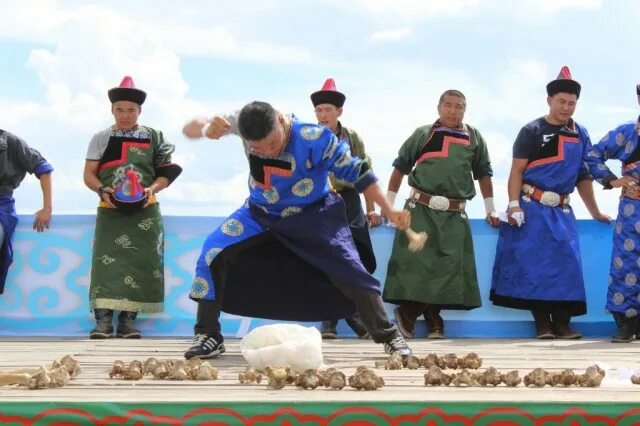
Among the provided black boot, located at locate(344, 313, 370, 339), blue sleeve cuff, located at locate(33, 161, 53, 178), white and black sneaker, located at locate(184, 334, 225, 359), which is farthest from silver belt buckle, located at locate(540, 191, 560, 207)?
blue sleeve cuff, located at locate(33, 161, 53, 178)

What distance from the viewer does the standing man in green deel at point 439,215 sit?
6324 millimetres

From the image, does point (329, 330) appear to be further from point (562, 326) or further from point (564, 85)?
point (564, 85)

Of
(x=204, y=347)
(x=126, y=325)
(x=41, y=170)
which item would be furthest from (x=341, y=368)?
(x=41, y=170)

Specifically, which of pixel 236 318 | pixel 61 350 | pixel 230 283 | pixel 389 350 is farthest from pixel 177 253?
pixel 389 350

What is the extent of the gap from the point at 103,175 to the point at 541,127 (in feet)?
8.50

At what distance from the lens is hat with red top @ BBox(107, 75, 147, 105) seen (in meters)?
6.34

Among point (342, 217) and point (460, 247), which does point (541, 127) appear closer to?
point (460, 247)

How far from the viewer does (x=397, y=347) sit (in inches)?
190

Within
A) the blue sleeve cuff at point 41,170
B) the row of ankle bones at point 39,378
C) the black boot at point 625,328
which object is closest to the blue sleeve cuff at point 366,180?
the row of ankle bones at point 39,378

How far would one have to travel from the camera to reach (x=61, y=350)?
554 cm

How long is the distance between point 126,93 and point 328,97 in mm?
1182

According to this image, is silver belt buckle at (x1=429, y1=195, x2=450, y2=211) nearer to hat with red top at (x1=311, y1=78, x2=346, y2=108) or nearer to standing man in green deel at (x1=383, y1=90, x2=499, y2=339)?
standing man in green deel at (x1=383, y1=90, x2=499, y2=339)

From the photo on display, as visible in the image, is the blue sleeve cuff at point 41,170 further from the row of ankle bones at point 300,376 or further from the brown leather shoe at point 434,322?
the row of ankle bones at point 300,376

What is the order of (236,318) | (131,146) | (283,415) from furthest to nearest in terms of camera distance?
(236,318), (131,146), (283,415)
